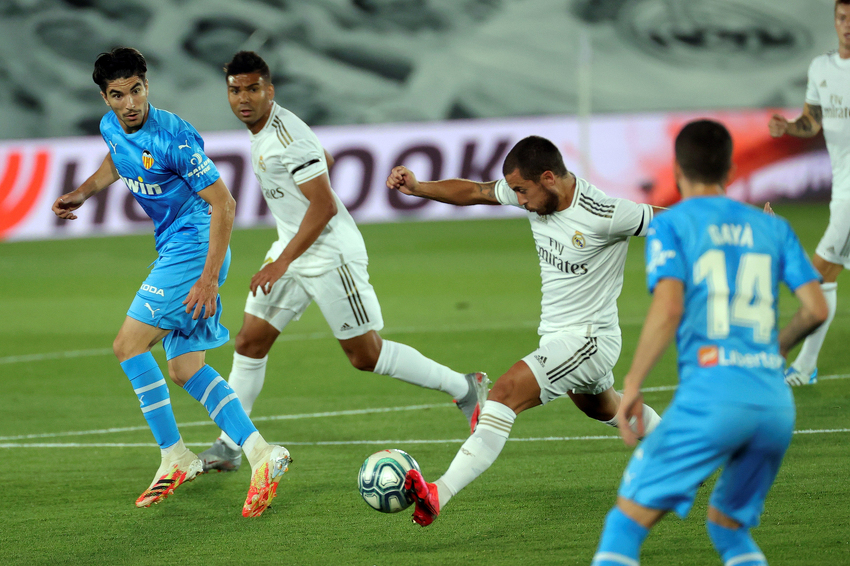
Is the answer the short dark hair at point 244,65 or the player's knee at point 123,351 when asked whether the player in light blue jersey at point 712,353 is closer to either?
the player's knee at point 123,351

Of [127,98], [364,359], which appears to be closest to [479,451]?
[364,359]

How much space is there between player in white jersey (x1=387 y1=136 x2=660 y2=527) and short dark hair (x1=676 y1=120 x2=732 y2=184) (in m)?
1.37

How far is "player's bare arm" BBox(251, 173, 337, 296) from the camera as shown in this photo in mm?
5270

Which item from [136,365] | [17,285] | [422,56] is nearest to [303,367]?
[136,365]

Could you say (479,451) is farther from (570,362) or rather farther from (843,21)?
(843,21)

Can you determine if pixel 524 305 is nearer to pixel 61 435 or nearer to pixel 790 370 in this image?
pixel 790 370

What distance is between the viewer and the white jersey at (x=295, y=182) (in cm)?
545

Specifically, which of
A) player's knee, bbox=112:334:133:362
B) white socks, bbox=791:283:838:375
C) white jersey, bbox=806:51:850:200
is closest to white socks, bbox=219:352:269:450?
player's knee, bbox=112:334:133:362

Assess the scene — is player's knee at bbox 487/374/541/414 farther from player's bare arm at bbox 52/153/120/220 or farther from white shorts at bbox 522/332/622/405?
player's bare arm at bbox 52/153/120/220

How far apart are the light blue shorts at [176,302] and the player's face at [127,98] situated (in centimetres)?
66

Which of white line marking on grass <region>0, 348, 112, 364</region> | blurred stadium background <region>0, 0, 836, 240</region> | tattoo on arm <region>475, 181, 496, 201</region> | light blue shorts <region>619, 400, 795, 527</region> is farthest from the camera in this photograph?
blurred stadium background <region>0, 0, 836, 240</region>

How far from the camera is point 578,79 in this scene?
27.8 meters

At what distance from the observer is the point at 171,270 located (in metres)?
5.10

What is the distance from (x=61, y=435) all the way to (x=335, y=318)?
6.79ft
